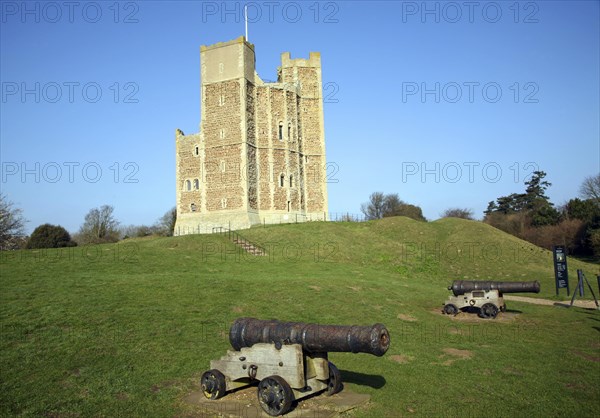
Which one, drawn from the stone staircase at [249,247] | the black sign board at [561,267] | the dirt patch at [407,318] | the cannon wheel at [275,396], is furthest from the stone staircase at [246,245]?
the cannon wheel at [275,396]

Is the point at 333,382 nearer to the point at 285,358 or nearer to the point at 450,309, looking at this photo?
the point at 285,358

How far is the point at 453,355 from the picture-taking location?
459 inches

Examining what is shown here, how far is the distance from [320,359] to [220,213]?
34198 mm

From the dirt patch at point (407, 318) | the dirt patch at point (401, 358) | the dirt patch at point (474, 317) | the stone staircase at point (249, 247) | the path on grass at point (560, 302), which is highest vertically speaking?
the stone staircase at point (249, 247)

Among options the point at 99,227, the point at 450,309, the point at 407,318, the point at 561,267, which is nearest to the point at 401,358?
the point at 407,318

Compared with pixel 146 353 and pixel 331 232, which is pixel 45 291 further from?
pixel 331 232

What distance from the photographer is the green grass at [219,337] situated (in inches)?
330

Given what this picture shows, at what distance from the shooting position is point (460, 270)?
1218 inches

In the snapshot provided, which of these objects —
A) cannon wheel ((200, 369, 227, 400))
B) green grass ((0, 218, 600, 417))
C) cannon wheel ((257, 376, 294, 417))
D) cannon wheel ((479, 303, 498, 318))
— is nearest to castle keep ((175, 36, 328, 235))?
green grass ((0, 218, 600, 417))

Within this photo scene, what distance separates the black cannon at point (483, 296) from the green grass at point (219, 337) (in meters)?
0.62

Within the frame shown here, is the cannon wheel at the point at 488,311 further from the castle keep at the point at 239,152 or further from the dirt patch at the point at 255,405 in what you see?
the castle keep at the point at 239,152

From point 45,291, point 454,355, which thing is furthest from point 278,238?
point 454,355

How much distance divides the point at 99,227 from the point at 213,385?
65.7 meters

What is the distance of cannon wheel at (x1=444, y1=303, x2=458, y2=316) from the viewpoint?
1694 centimetres
